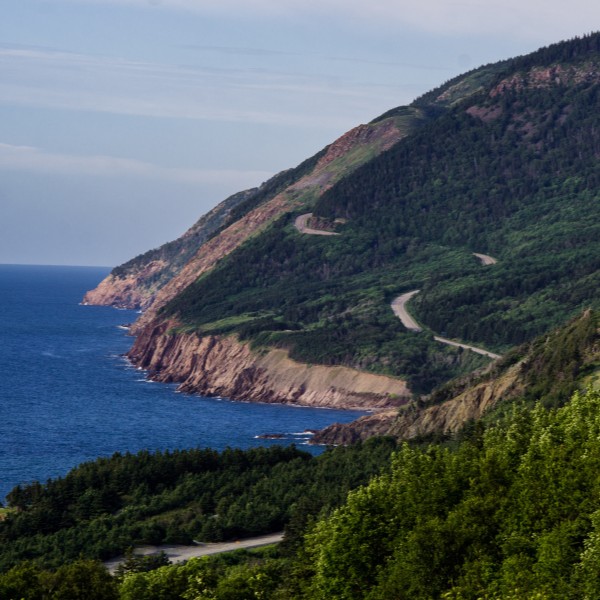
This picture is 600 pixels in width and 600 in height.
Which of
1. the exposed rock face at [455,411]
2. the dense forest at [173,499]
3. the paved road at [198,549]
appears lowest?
the paved road at [198,549]

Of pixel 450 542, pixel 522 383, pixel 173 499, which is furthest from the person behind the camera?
pixel 522 383

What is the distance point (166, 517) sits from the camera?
112m

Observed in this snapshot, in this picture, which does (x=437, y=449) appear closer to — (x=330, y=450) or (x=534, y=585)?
(x=534, y=585)

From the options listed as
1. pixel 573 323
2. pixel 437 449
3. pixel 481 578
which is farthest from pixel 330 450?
pixel 481 578

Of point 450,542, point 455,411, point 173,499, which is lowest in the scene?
point 173,499

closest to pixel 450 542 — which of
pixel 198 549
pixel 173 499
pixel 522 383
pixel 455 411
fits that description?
pixel 198 549

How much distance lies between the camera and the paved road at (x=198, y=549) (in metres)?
99.7

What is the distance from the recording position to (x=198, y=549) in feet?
340

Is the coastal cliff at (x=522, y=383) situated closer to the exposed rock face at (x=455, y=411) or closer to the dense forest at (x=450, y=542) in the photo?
the exposed rock face at (x=455, y=411)

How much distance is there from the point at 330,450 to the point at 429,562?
2798 inches

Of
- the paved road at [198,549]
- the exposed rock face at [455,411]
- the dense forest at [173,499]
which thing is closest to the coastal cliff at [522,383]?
the exposed rock face at [455,411]

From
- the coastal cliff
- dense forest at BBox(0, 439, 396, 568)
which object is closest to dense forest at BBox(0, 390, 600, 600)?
dense forest at BBox(0, 439, 396, 568)

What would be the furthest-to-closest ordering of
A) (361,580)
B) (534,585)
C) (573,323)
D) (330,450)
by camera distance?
(573,323) < (330,450) < (361,580) < (534,585)

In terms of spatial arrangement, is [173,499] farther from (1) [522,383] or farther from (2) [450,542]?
(2) [450,542]
